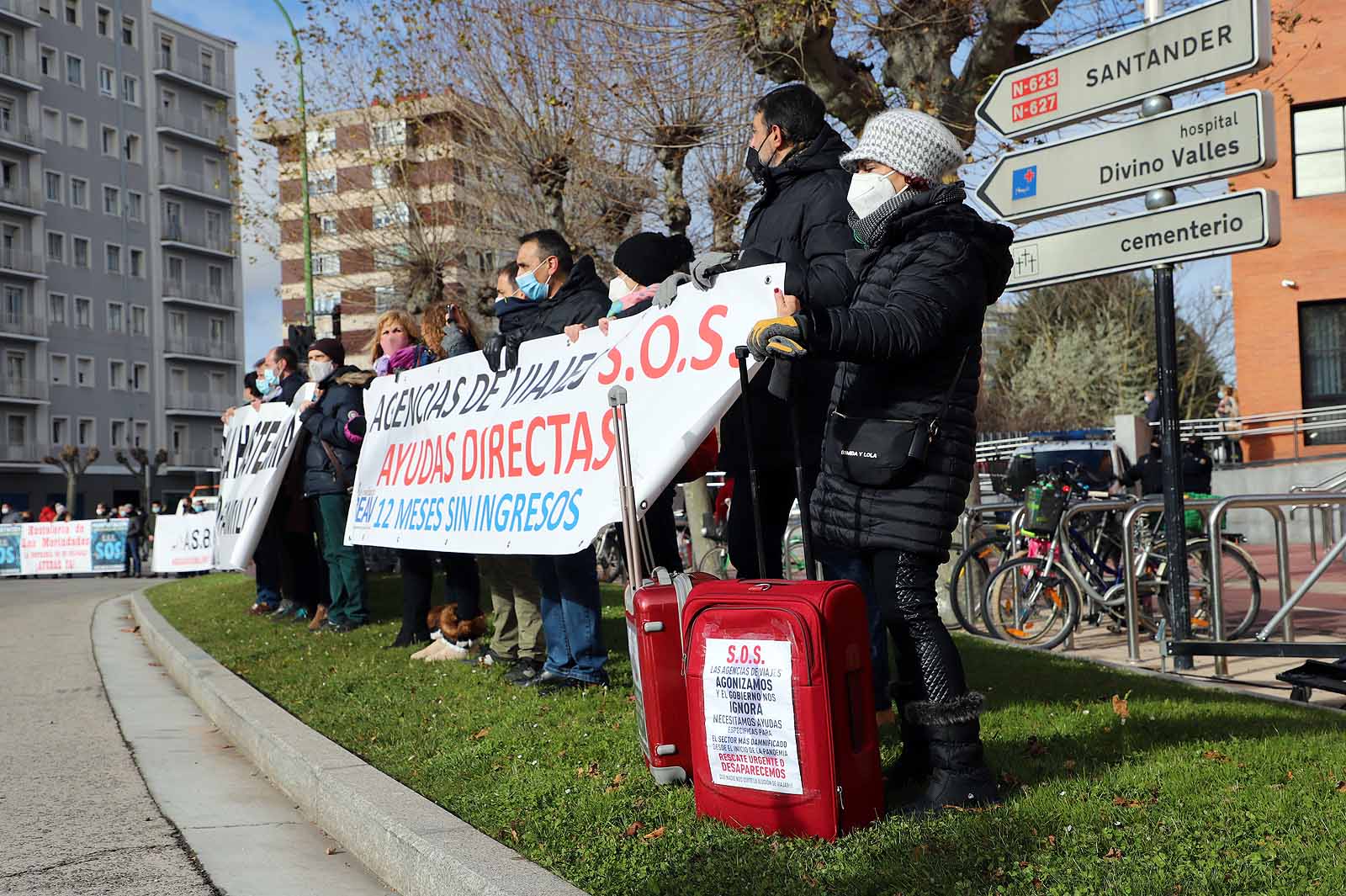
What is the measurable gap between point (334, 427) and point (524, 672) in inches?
126

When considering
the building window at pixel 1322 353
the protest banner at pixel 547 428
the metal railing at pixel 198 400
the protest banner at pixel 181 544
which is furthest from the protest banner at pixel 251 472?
→ the metal railing at pixel 198 400

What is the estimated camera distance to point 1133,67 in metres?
7.64

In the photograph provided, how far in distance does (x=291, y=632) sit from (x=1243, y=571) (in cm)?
679

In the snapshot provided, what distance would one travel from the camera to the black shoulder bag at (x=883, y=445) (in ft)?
13.1

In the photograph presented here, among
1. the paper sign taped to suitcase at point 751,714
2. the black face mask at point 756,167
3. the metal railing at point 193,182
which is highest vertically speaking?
the metal railing at point 193,182

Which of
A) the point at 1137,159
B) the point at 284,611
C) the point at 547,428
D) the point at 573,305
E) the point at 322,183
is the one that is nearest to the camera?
the point at 547,428

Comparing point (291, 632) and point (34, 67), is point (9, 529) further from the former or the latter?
point (34, 67)

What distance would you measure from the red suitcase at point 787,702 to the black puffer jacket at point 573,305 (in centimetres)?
291

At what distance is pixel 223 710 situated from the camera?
24.2 feet

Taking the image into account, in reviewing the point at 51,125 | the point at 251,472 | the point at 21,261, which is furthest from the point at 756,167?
the point at 51,125

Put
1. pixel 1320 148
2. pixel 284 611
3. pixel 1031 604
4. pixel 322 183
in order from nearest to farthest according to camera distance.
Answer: pixel 1031 604
pixel 284 611
pixel 1320 148
pixel 322 183

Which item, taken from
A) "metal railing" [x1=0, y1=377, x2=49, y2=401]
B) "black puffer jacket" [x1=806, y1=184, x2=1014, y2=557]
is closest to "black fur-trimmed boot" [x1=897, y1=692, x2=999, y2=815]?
"black puffer jacket" [x1=806, y1=184, x2=1014, y2=557]

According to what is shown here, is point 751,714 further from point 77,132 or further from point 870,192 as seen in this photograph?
point 77,132

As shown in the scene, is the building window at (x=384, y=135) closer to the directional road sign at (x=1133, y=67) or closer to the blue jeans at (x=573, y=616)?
the directional road sign at (x=1133, y=67)
